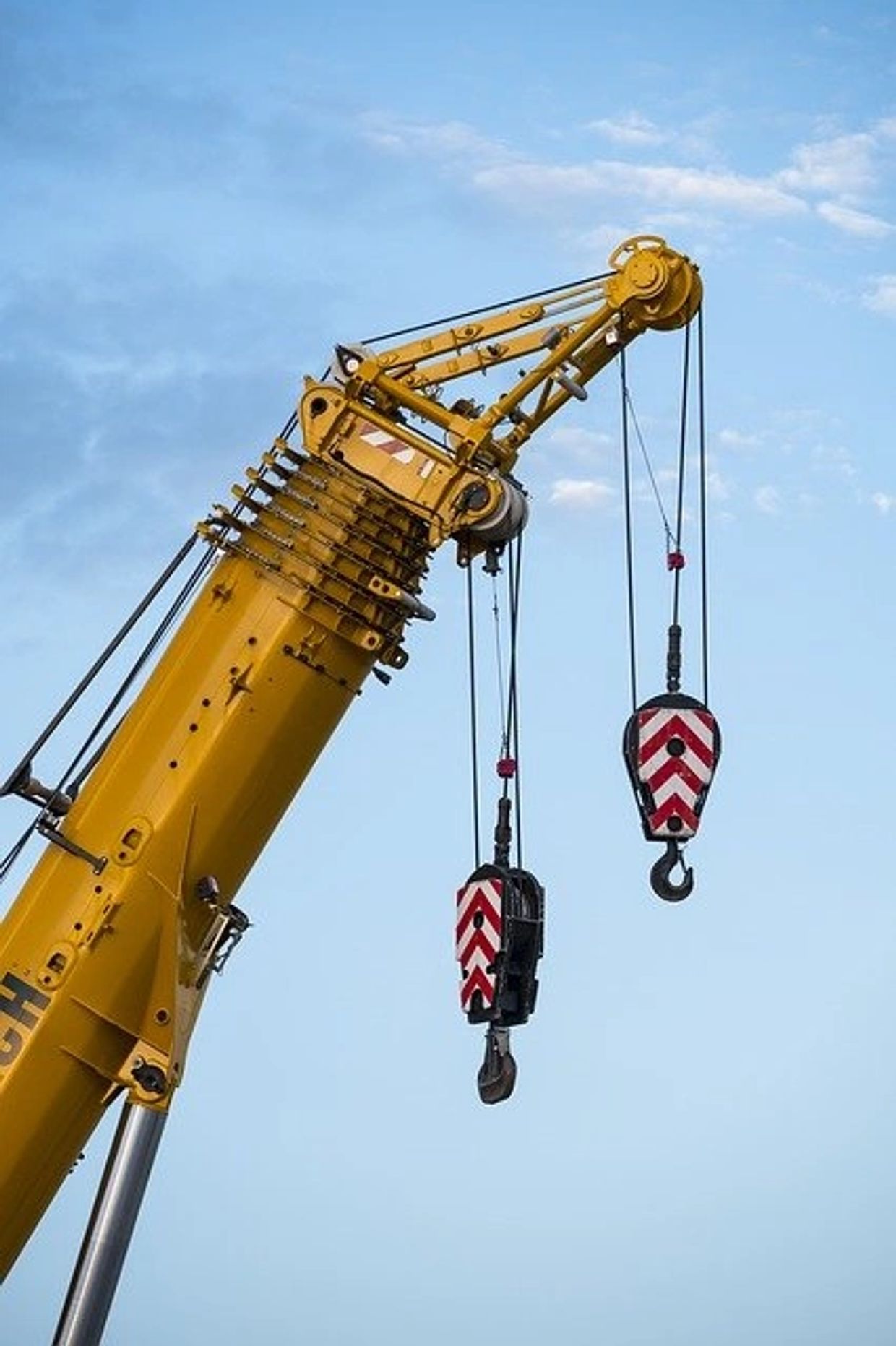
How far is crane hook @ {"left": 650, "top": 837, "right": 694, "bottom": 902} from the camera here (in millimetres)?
11797

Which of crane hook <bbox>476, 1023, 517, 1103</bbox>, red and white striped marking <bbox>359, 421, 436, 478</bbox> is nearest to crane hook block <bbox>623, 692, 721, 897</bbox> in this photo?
crane hook <bbox>476, 1023, 517, 1103</bbox>

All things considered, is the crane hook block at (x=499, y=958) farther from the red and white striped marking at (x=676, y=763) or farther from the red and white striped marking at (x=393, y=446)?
the red and white striped marking at (x=393, y=446)

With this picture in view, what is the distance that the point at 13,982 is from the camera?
449 inches

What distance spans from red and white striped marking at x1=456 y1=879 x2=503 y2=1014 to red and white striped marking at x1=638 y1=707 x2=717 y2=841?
A: 0.84 m

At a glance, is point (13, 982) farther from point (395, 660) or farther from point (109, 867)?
point (395, 660)

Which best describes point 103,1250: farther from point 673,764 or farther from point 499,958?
point 673,764

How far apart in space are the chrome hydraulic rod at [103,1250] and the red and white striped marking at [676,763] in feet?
9.35

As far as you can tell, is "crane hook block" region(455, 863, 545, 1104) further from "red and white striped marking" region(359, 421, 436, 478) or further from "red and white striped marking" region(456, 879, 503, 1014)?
"red and white striped marking" region(359, 421, 436, 478)

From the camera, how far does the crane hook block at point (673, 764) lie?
38.8 ft

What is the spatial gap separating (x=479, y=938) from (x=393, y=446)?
91.5 inches

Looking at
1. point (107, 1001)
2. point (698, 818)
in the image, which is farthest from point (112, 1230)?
point (698, 818)

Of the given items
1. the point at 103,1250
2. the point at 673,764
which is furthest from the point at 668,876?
the point at 103,1250

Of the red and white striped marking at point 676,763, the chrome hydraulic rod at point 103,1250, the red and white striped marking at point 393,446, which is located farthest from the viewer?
the red and white striped marking at point 676,763

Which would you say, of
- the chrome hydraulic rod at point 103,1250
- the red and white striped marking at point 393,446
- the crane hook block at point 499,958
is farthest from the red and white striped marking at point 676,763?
the chrome hydraulic rod at point 103,1250
